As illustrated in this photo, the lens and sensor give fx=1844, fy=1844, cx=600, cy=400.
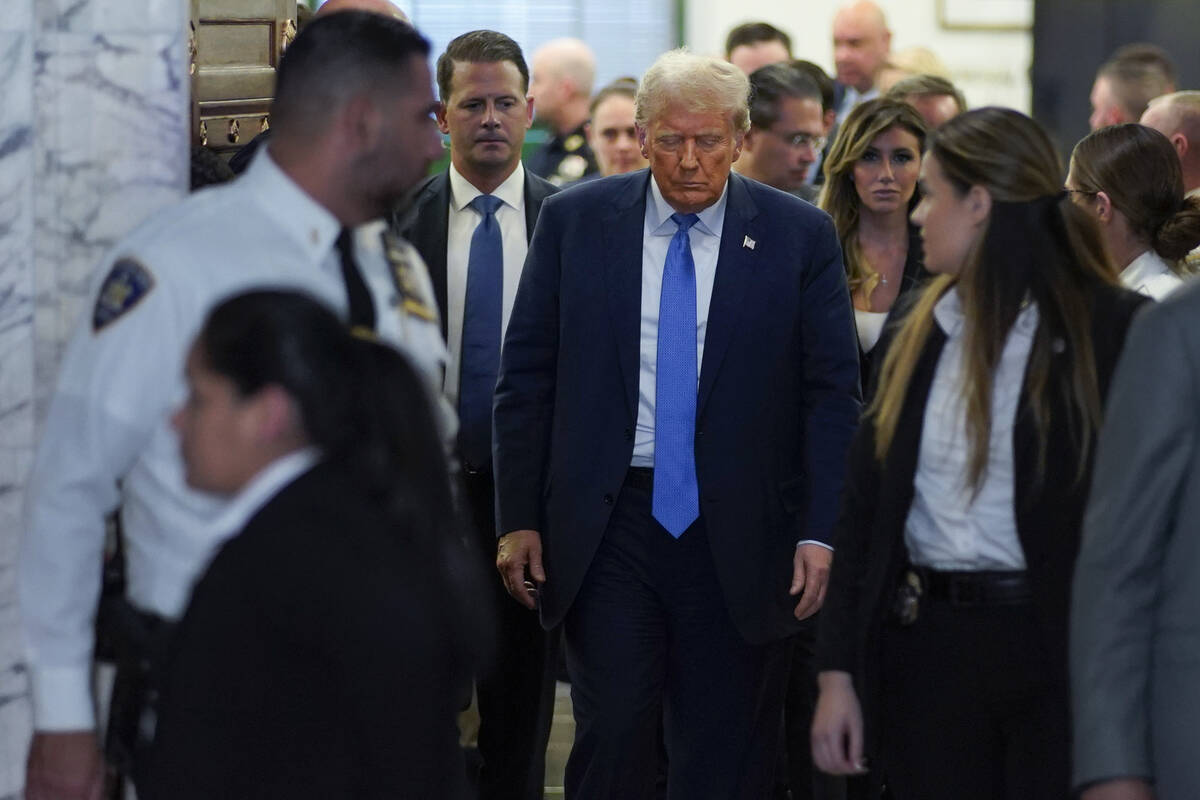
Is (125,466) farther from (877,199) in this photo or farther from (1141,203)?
(877,199)

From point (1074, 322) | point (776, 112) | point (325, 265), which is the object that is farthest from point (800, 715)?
point (325, 265)

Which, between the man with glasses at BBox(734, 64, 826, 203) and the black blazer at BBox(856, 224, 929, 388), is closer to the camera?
the black blazer at BBox(856, 224, 929, 388)

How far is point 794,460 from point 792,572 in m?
0.25

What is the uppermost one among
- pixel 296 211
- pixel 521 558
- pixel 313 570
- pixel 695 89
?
pixel 695 89

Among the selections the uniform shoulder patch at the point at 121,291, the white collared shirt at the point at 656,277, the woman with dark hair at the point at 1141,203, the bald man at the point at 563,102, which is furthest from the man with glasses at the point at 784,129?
the uniform shoulder patch at the point at 121,291

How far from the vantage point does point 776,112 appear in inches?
216

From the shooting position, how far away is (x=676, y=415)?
393 cm

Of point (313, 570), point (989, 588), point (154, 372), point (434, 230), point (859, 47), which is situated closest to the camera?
point (313, 570)

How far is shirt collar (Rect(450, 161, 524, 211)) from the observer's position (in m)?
4.76

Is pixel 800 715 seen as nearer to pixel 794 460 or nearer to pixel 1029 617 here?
pixel 794 460

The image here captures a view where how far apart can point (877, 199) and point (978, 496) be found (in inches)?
80.8

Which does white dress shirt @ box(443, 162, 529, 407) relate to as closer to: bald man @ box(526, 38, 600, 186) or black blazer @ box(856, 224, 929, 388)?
black blazer @ box(856, 224, 929, 388)

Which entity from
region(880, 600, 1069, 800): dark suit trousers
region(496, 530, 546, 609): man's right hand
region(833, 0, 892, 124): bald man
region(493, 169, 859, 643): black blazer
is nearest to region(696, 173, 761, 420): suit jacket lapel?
region(493, 169, 859, 643): black blazer

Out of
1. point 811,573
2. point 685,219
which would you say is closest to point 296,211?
point 685,219
